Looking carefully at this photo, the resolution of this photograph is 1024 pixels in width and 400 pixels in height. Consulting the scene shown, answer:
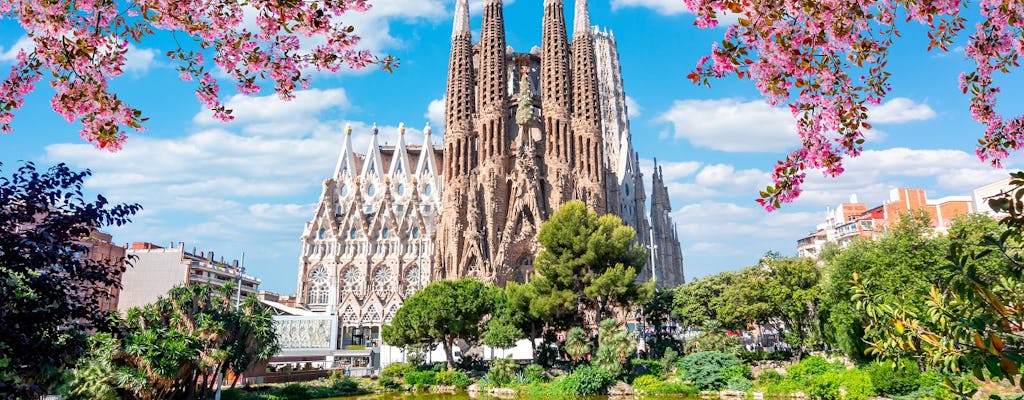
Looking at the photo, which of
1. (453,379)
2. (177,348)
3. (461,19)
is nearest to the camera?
(177,348)

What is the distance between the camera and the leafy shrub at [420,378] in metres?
31.4

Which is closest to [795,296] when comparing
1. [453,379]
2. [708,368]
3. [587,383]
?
[708,368]

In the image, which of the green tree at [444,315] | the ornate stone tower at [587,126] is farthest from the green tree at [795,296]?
the ornate stone tower at [587,126]

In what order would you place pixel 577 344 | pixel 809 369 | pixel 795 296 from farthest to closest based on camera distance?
pixel 795 296
pixel 577 344
pixel 809 369

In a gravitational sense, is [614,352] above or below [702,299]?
below

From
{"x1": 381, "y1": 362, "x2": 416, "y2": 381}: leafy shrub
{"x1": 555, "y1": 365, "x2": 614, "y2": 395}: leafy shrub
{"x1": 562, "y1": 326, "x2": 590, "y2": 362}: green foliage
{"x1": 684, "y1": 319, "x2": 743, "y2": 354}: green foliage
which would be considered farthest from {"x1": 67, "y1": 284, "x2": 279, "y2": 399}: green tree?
{"x1": 684, "y1": 319, "x2": 743, "y2": 354}: green foliage

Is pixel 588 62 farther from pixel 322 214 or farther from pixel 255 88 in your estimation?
pixel 255 88

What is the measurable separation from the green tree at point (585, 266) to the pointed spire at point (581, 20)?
88.5ft

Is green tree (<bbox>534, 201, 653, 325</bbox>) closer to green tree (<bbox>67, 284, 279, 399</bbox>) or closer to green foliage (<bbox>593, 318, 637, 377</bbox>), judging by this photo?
green foliage (<bbox>593, 318, 637, 377</bbox>)

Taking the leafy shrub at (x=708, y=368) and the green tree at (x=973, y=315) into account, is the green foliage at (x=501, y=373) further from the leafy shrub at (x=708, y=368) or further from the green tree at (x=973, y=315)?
the green tree at (x=973, y=315)

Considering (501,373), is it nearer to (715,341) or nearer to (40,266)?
(715,341)

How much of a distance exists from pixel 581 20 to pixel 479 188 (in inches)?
736

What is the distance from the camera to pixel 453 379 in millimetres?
31234

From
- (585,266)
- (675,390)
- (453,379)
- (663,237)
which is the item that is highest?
(663,237)
